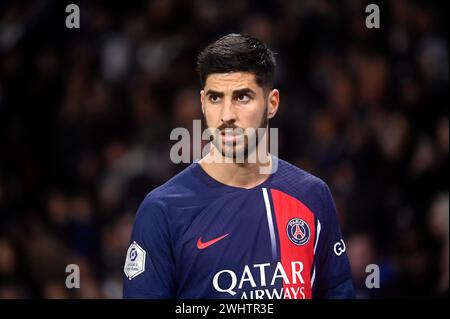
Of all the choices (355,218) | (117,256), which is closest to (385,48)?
(355,218)

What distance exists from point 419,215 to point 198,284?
2.45 m

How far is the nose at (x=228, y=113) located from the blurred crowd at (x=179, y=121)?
2.14 metres

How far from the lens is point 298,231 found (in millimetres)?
2594

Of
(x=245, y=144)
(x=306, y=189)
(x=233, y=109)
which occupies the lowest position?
(x=306, y=189)

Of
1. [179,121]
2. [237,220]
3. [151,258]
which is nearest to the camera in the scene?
[151,258]

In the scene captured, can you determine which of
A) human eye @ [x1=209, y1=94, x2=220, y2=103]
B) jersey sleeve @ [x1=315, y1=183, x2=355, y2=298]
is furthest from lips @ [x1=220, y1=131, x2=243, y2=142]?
jersey sleeve @ [x1=315, y1=183, x2=355, y2=298]

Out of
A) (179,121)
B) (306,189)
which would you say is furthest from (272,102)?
(179,121)

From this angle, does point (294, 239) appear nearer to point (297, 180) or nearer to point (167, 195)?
point (297, 180)

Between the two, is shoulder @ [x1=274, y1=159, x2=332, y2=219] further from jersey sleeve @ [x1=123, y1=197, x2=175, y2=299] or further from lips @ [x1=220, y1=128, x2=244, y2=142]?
jersey sleeve @ [x1=123, y1=197, x2=175, y2=299]

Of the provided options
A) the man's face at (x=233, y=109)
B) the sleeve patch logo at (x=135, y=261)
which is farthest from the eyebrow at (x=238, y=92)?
the sleeve patch logo at (x=135, y=261)

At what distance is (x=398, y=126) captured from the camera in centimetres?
507

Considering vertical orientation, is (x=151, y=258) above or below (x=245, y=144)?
below

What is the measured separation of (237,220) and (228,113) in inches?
12.6

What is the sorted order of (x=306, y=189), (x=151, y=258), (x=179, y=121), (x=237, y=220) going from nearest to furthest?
(x=151, y=258), (x=237, y=220), (x=306, y=189), (x=179, y=121)
